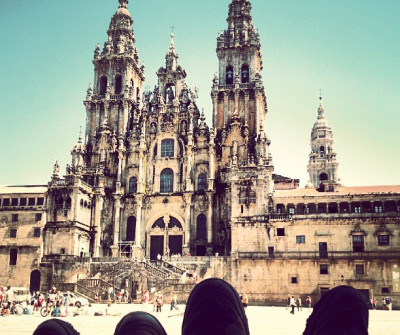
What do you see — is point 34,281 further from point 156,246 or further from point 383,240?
point 383,240

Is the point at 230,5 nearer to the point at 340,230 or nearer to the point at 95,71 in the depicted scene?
the point at 95,71

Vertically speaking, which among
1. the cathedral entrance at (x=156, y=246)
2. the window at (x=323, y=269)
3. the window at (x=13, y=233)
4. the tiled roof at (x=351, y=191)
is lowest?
the window at (x=323, y=269)

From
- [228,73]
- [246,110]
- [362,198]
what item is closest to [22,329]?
[362,198]

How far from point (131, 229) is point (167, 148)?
11136mm

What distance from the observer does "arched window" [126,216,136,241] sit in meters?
53.4

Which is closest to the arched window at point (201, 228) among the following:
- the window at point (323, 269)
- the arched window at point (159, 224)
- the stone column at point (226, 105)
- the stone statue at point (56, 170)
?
the arched window at point (159, 224)

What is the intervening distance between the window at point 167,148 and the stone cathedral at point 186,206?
13 cm

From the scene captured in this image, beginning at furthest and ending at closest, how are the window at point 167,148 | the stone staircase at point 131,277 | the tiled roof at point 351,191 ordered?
the window at point 167,148
the tiled roof at point 351,191
the stone staircase at point 131,277

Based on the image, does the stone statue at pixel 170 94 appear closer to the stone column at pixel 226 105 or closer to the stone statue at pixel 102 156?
the stone column at pixel 226 105

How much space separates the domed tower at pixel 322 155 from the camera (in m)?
80.4

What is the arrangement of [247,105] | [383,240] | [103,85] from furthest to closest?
[103,85] → [247,105] → [383,240]

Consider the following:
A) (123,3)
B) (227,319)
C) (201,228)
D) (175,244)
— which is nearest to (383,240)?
(201,228)

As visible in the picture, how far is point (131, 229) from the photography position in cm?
5388

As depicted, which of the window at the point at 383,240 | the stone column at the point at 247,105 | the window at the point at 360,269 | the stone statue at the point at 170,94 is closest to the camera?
the window at the point at 360,269
